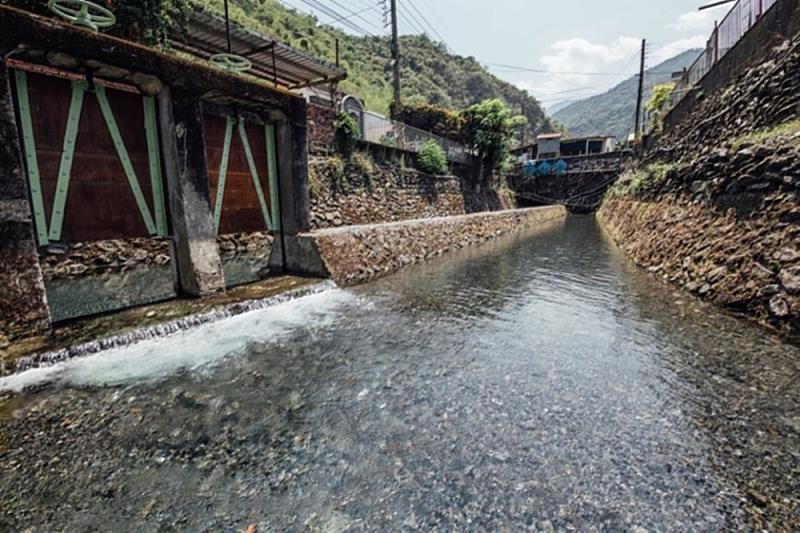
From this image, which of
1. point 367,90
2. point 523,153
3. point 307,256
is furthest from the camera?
point 523,153

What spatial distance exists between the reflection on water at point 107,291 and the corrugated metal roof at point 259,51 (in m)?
5.32

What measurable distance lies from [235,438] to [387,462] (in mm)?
1355

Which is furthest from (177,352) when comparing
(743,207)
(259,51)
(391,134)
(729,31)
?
(729,31)

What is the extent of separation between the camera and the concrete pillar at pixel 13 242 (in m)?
4.62

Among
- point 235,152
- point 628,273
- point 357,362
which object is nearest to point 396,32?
point 235,152

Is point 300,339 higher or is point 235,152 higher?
point 235,152

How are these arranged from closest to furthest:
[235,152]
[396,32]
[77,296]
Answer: [77,296] → [235,152] → [396,32]

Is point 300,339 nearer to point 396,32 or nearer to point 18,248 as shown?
point 18,248

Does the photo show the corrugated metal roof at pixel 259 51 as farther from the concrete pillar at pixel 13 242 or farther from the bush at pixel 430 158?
the bush at pixel 430 158

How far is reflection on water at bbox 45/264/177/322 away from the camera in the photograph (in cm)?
674

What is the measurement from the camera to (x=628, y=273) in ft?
31.5

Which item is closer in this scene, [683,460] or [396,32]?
[683,460]

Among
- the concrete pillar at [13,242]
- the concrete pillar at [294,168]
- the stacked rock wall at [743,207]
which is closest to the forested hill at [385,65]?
the concrete pillar at [294,168]

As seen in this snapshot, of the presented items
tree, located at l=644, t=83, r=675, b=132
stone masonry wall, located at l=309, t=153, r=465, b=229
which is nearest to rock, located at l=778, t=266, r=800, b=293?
stone masonry wall, located at l=309, t=153, r=465, b=229
